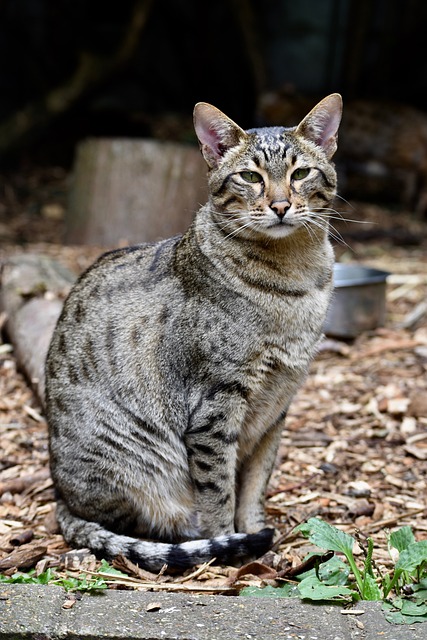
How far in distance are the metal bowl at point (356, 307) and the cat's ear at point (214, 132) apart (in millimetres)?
2537

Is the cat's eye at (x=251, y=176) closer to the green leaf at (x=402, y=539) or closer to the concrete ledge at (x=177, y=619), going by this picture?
the green leaf at (x=402, y=539)

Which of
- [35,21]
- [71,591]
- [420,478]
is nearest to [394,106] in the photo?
[35,21]

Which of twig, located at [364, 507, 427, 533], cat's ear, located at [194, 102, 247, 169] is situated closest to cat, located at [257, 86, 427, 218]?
twig, located at [364, 507, 427, 533]

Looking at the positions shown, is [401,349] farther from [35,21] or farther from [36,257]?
[35,21]

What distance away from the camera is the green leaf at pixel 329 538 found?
2646mm

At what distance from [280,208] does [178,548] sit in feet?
4.29

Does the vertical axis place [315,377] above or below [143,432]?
below

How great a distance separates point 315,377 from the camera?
5113mm

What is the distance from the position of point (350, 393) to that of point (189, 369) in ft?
6.62

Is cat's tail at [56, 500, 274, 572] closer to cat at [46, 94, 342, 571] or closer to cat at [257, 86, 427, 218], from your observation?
cat at [46, 94, 342, 571]

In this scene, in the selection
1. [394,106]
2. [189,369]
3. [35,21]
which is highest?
[35,21]

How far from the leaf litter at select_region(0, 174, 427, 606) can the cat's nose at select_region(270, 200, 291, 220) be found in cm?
122

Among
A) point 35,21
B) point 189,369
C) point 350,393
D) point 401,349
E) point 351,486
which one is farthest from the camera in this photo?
point 35,21

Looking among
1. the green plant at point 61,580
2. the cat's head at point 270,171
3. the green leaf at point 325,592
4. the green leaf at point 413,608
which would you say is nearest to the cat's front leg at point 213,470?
the green plant at point 61,580
